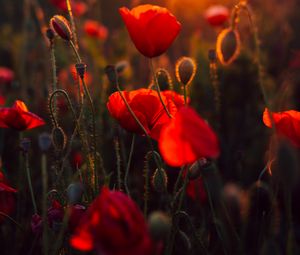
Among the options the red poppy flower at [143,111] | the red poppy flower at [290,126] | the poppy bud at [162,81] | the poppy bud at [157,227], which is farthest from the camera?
the poppy bud at [162,81]

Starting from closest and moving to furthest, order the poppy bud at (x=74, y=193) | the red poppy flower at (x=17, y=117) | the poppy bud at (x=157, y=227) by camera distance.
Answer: the poppy bud at (x=157, y=227), the poppy bud at (x=74, y=193), the red poppy flower at (x=17, y=117)

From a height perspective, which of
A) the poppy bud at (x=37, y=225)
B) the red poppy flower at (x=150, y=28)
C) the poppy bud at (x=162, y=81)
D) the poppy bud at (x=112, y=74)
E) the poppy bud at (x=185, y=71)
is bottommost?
the poppy bud at (x=37, y=225)

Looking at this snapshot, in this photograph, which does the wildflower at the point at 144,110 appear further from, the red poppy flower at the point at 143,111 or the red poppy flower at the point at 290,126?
the red poppy flower at the point at 290,126

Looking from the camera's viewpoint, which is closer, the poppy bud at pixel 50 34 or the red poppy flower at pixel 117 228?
the red poppy flower at pixel 117 228

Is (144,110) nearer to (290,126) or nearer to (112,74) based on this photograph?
(112,74)

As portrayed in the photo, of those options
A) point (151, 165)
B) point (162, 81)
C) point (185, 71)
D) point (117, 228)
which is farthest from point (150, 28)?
point (151, 165)

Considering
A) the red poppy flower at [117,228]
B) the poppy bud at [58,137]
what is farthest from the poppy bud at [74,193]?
the poppy bud at [58,137]

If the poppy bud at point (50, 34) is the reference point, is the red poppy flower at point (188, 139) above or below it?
below
